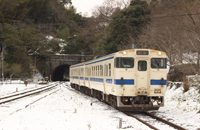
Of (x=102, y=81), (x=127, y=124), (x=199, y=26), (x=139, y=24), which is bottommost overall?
(x=127, y=124)

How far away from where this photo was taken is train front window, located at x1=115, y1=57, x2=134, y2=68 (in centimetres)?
1205

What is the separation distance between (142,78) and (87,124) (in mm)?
3851

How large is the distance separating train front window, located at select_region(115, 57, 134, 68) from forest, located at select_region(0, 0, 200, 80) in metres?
7.25

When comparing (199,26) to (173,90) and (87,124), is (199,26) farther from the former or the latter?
(87,124)

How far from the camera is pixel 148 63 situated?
12141mm

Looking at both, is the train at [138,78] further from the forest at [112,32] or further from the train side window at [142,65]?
the forest at [112,32]

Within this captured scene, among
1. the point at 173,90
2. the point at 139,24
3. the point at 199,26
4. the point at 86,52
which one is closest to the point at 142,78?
the point at 173,90

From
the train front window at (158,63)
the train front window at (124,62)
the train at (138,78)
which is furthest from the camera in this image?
the train front window at (158,63)

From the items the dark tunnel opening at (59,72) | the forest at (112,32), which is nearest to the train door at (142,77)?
the forest at (112,32)

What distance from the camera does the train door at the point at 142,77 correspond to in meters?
11.9

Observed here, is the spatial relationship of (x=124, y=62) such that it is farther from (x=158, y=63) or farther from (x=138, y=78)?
(x=158, y=63)

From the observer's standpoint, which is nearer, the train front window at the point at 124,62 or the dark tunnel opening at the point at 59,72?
the train front window at the point at 124,62

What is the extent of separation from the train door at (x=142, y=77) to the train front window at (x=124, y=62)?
289 mm

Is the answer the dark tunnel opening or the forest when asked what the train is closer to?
the forest
